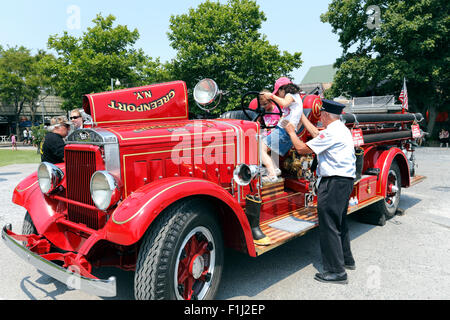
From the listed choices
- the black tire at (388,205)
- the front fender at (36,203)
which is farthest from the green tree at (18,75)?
the black tire at (388,205)

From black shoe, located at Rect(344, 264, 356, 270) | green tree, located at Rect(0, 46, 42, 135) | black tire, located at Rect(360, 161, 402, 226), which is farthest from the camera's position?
green tree, located at Rect(0, 46, 42, 135)

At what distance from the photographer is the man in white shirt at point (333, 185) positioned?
3.24m

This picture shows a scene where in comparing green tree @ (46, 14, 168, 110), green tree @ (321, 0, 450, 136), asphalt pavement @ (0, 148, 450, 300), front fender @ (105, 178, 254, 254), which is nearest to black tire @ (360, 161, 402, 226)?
asphalt pavement @ (0, 148, 450, 300)

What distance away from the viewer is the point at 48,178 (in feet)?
10.5

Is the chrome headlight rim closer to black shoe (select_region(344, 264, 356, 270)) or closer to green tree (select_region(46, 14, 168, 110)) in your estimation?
black shoe (select_region(344, 264, 356, 270))

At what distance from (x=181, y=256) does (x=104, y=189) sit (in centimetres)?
77

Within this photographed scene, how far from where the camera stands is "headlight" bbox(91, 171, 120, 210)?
2.48 m

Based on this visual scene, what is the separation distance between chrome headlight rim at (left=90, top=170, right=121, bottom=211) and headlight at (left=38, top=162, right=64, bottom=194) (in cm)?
88

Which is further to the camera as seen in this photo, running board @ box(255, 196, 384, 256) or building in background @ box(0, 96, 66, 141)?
building in background @ box(0, 96, 66, 141)

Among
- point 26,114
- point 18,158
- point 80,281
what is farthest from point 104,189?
point 26,114

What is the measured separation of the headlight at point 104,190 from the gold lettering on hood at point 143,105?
95cm
